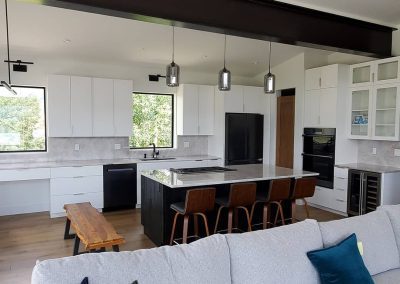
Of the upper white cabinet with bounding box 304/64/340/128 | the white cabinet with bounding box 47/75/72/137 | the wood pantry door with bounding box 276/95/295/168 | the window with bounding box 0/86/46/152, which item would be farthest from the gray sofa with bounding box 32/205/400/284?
the window with bounding box 0/86/46/152

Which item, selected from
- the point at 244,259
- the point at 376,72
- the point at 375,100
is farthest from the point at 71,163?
the point at 376,72

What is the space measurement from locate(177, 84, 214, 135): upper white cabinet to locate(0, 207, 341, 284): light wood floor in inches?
77.6

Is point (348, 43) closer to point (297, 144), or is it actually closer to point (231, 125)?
point (297, 144)

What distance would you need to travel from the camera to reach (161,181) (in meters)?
3.65

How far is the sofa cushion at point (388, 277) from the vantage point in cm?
232

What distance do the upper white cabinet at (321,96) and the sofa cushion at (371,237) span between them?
126 inches

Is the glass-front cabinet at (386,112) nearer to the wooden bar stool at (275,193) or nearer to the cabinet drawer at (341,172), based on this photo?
the cabinet drawer at (341,172)

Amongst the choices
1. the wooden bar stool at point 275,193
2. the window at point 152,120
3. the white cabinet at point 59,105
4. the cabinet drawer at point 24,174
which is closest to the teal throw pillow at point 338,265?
the wooden bar stool at point 275,193

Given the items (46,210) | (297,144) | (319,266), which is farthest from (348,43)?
(46,210)

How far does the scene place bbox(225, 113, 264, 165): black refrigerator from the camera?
21.2ft

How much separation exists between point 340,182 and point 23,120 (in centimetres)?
546

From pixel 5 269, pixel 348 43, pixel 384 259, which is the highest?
pixel 348 43

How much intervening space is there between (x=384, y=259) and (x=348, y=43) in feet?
9.29

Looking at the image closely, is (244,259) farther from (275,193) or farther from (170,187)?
(275,193)
